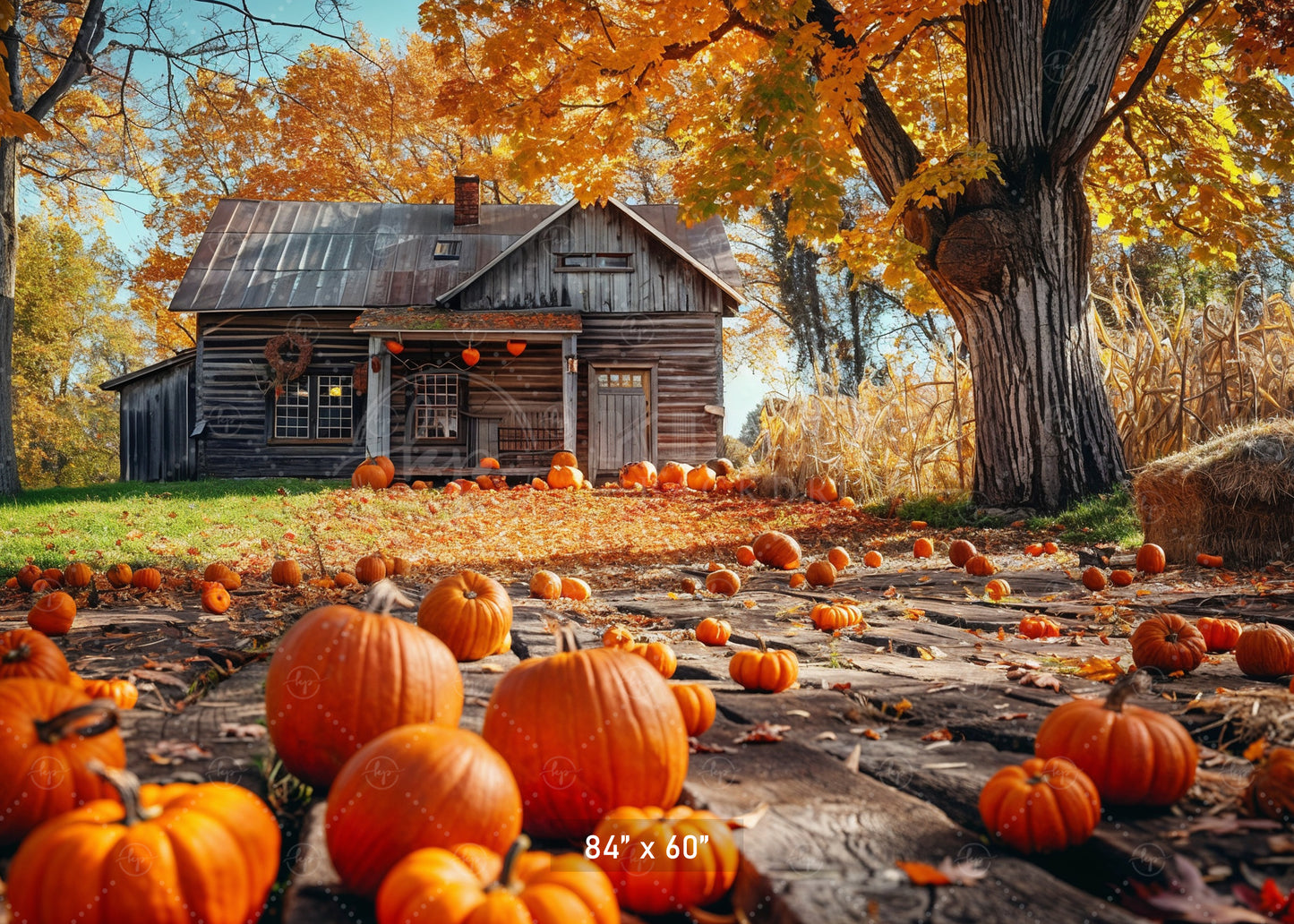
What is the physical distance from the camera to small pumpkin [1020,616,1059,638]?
3.74m

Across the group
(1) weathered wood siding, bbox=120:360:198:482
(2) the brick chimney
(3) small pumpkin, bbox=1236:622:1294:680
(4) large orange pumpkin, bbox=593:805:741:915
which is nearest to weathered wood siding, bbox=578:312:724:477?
(2) the brick chimney

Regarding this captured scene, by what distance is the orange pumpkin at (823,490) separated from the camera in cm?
1135

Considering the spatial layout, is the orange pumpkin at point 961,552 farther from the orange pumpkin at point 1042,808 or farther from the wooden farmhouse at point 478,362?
the wooden farmhouse at point 478,362

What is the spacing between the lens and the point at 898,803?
1685mm

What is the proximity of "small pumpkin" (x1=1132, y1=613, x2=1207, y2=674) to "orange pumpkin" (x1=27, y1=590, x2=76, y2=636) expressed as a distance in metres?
4.05

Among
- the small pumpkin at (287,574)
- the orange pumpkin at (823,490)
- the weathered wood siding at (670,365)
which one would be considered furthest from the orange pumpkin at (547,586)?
the weathered wood siding at (670,365)

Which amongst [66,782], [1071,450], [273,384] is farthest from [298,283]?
[66,782]

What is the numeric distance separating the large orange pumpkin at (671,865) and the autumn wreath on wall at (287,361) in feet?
57.5

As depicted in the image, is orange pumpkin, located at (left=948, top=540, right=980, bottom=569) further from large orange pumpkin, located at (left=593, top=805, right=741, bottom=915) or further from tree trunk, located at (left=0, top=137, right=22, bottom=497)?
tree trunk, located at (left=0, top=137, right=22, bottom=497)

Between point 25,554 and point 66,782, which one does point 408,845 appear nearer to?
point 66,782

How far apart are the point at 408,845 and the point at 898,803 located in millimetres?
952

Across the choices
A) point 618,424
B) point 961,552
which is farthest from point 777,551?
point 618,424

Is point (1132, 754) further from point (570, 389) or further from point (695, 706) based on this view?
point (570, 389)

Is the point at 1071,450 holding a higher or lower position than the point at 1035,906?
higher
